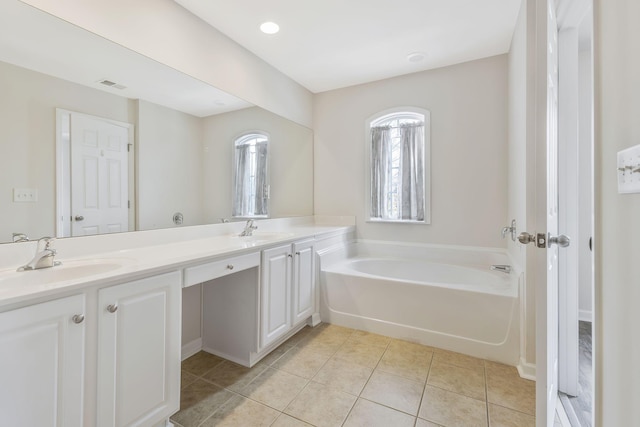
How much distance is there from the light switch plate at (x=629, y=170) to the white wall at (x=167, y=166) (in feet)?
7.03

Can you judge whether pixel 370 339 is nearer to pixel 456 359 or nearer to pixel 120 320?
pixel 456 359

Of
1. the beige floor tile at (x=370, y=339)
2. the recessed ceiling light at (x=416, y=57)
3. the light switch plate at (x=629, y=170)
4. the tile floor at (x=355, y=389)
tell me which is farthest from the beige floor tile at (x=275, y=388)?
the recessed ceiling light at (x=416, y=57)

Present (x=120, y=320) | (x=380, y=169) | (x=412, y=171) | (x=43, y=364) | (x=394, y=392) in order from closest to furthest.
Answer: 1. (x=43, y=364)
2. (x=120, y=320)
3. (x=394, y=392)
4. (x=412, y=171)
5. (x=380, y=169)

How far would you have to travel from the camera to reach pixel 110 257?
154 cm

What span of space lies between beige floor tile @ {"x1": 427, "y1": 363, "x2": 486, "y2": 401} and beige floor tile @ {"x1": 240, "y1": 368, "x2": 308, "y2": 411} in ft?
2.77

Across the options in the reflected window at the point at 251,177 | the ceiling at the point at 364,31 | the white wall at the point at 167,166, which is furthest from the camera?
the reflected window at the point at 251,177

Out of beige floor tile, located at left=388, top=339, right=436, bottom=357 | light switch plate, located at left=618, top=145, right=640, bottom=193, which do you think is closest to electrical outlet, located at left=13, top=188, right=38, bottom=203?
light switch plate, located at left=618, top=145, right=640, bottom=193

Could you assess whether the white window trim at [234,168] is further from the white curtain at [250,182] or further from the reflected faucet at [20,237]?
the reflected faucet at [20,237]

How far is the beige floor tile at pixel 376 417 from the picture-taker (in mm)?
1478

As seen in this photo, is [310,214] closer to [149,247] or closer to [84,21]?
[149,247]

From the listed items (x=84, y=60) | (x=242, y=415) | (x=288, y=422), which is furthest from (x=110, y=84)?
(x=288, y=422)

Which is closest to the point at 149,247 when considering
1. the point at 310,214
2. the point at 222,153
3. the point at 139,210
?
the point at 139,210

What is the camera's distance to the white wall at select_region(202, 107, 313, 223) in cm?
232

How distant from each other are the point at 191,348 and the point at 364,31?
282 centimetres
